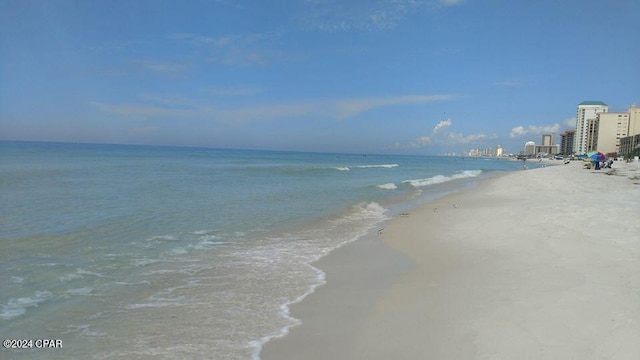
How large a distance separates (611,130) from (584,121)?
807 inches

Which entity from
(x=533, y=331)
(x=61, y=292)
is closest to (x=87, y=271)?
(x=61, y=292)

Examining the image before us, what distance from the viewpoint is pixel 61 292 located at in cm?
593

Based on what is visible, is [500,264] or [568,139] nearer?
[500,264]

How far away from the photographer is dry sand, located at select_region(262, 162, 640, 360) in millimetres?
4035

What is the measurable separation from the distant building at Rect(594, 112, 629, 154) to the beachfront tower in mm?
13210

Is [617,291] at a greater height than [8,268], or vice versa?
[617,291]

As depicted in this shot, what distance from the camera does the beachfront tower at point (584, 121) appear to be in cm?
15212

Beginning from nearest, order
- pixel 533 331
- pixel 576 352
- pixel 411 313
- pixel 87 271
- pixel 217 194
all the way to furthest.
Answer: pixel 576 352
pixel 533 331
pixel 411 313
pixel 87 271
pixel 217 194

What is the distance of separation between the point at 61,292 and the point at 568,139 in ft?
728

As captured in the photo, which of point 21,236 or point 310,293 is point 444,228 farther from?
point 21,236

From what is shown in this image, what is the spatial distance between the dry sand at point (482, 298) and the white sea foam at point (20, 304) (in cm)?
357

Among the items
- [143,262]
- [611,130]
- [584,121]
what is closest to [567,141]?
[584,121]

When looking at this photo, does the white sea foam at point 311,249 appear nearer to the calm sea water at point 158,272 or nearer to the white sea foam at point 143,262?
the calm sea water at point 158,272

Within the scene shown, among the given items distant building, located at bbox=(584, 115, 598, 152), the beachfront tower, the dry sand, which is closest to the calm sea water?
the dry sand
